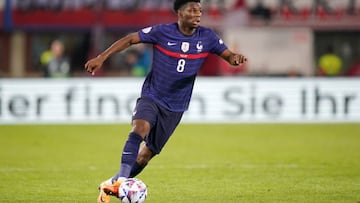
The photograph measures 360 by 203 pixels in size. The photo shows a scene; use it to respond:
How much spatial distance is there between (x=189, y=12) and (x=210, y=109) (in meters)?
13.0

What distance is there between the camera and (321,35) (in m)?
35.4

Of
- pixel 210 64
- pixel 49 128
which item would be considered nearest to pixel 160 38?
pixel 49 128

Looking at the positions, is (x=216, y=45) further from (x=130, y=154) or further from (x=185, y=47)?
(x=130, y=154)

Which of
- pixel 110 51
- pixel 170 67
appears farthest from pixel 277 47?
pixel 110 51

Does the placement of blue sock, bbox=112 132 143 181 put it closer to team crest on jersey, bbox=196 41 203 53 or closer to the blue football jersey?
the blue football jersey

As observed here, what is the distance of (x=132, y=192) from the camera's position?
962cm

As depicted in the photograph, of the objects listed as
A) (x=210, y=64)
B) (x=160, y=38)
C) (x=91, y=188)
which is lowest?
(x=210, y=64)

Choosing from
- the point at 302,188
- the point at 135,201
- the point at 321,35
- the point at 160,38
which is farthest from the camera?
the point at 321,35

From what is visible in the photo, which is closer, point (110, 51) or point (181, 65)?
point (110, 51)

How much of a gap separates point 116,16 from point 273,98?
10.8 meters

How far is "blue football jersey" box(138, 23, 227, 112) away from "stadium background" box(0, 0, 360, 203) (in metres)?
1.23

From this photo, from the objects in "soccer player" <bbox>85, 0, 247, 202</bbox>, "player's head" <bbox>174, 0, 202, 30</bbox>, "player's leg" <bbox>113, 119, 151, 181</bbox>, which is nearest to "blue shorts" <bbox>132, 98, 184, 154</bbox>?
"soccer player" <bbox>85, 0, 247, 202</bbox>

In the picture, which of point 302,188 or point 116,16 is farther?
point 116,16

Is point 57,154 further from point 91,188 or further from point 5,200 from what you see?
point 5,200
